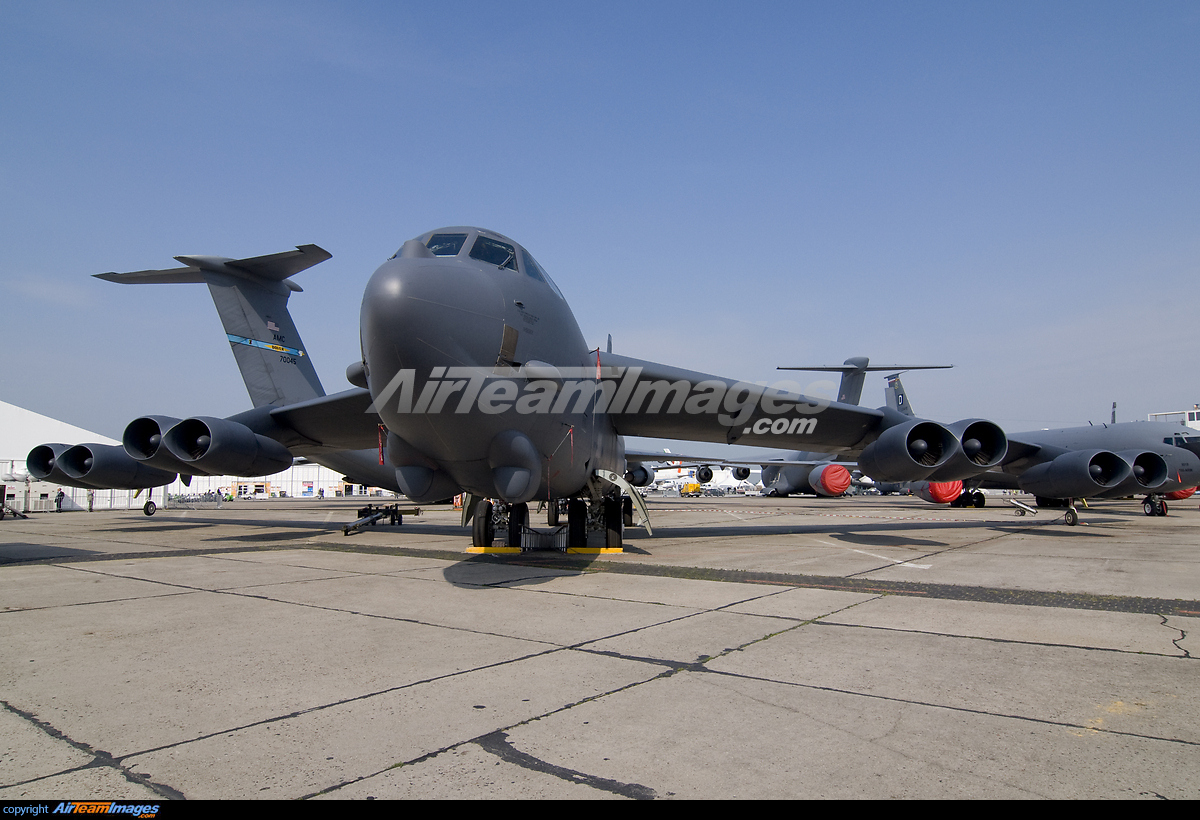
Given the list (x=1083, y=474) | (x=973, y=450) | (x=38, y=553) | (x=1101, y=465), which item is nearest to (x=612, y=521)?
(x=973, y=450)

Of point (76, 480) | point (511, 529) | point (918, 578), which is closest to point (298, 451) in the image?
point (76, 480)

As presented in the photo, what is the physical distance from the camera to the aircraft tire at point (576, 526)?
10.7 m

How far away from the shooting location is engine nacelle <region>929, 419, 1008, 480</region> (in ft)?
35.2

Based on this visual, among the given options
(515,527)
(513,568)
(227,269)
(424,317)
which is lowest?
(513,568)

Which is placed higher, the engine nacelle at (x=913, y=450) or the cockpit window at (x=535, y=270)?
the cockpit window at (x=535, y=270)

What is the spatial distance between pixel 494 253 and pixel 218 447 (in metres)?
7.86

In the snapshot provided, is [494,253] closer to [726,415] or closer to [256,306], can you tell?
[726,415]

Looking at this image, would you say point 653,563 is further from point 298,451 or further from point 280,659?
point 298,451

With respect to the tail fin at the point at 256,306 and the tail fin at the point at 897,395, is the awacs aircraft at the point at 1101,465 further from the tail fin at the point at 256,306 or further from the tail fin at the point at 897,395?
the tail fin at the point at 256,306

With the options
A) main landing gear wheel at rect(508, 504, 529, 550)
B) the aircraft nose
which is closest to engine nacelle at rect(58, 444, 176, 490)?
main landing gear wheel at rect(508, 504, 529, 550)

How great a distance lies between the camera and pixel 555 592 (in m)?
6.45

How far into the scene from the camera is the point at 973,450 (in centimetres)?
1108

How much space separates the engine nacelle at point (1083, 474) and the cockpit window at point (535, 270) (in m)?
12.7

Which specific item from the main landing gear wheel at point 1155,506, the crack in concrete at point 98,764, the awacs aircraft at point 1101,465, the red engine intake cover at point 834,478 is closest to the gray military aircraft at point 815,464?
the red engine intake cover at point 834,478
